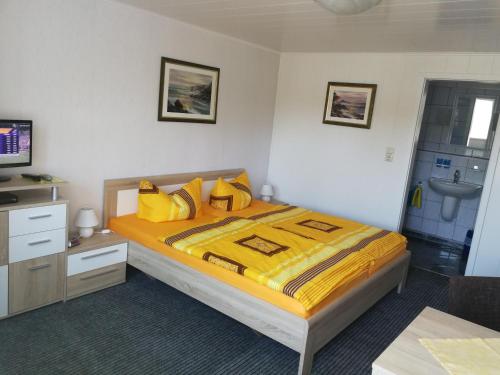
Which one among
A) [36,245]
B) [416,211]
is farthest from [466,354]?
[416,211]

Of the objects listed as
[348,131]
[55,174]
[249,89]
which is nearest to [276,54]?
[249,89]

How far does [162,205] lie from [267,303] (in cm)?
148

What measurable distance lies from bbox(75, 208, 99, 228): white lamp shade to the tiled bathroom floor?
340cm

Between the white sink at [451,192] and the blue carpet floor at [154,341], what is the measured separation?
2373 mm

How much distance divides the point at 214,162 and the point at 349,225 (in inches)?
62.9

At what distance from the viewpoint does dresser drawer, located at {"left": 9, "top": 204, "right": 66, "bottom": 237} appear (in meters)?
2.68

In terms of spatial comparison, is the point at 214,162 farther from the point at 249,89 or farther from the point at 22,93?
the point at 22,93

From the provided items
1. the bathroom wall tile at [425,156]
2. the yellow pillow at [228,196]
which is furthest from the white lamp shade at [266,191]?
the bathroom wall tile at [425,156]

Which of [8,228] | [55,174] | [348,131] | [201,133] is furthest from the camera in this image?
[348,131]

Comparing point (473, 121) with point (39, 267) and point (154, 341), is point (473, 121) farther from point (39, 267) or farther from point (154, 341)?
point (39, 267)

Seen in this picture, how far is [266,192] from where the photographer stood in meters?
5.07

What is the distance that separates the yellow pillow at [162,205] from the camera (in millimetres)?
3611

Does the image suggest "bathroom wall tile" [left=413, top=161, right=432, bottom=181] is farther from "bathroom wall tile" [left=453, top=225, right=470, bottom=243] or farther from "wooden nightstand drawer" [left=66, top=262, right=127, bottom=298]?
"wooden nightstand drawer" [left=66, top=262, right=127, bottom=298]

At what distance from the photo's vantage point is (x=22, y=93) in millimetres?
2893
